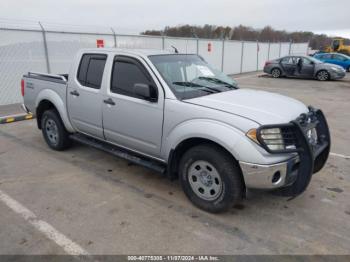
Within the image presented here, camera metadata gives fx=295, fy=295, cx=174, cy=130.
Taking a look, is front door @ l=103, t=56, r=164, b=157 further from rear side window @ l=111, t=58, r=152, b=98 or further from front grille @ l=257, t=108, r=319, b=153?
front grille @ l=257, t=108, r=319, b=153

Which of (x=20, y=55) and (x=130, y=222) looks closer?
(x=130, y=222)

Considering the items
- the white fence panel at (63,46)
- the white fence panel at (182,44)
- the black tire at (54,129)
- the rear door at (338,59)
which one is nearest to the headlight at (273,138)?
the black tire at (54,129)

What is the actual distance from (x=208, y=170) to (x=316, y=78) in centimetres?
1731

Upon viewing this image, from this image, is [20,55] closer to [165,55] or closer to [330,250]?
[165,55]

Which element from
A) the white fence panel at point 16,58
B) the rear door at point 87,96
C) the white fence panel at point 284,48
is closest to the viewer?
the rear door at point 87,96

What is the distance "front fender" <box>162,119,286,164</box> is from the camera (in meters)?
2.93

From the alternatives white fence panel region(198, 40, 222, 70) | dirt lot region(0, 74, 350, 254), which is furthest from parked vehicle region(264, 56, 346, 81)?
dirt lot region(0, 74, 350, 254)

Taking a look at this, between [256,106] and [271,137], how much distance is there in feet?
1.56

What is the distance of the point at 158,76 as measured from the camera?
145 inches

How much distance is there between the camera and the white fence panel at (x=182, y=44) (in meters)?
15.3

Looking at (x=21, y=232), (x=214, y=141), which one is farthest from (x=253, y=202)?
(x=21, y=232)

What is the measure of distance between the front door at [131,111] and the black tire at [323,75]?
16.7m

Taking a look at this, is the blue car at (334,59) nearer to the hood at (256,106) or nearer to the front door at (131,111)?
the hood at (256,106)

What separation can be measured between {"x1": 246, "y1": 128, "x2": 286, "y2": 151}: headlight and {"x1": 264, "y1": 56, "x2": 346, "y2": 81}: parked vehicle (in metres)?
16.8
